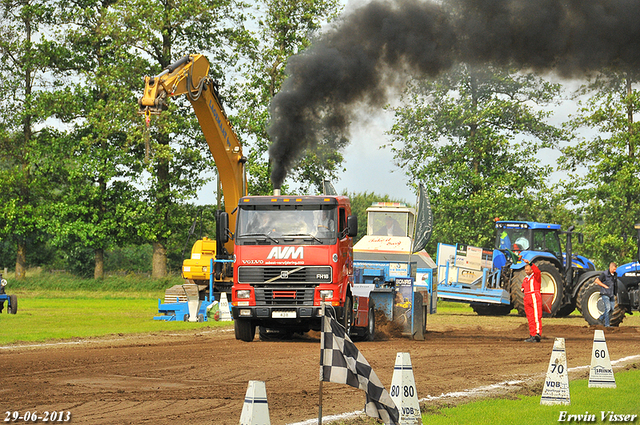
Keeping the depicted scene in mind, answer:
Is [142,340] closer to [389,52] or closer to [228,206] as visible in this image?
[228,206]

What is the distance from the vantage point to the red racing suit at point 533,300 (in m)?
18.2

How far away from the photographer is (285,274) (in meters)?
16.7

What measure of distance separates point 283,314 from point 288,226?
1.85 meters

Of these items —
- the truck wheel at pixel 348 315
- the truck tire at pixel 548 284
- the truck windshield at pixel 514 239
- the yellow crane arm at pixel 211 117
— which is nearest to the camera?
the truck wheel at pixel 348 315

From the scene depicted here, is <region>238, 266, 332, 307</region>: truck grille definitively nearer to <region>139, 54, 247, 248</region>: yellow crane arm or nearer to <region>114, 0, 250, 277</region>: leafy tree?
<region>139, 54, 247, 248</region>: yellow crane arm

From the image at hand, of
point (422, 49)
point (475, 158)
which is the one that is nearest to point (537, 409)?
point (422, 49)

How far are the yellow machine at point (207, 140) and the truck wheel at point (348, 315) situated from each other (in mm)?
3314

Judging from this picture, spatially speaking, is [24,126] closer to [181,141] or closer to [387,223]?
[181,141]

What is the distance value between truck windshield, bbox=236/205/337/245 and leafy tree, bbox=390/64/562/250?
2687 centimetres

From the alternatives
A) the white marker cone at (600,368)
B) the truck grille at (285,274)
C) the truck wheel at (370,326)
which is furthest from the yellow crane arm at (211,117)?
the white marker cone at (600,368)

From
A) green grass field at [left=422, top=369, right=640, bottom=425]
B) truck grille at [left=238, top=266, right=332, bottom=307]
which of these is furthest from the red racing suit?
green grass field at [left=422, top=369, right=640, bottom=425]

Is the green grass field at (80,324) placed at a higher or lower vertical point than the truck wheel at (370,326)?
lower

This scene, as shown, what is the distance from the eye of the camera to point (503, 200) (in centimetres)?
4303

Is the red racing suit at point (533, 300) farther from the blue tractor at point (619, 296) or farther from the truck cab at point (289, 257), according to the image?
the blue tractor at point (619, 296)
